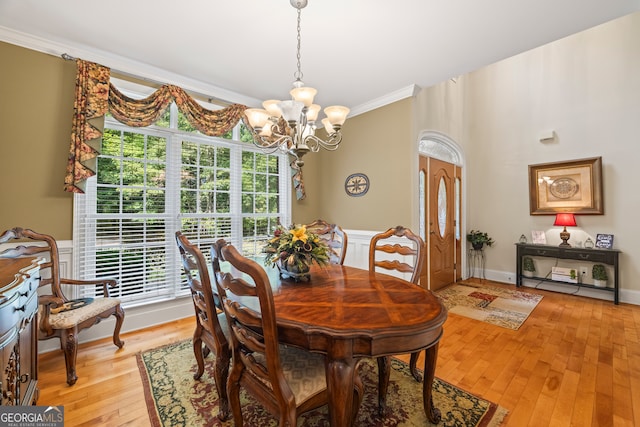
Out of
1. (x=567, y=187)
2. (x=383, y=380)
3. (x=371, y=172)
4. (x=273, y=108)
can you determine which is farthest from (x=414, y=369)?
(x=567, y=187)

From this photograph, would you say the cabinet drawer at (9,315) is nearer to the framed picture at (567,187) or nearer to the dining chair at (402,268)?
the dining chair at (402,268)

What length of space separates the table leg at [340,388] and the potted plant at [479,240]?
184 inches

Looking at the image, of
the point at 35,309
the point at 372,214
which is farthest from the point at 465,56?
the point at 35,309

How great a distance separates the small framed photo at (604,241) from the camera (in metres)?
3.85

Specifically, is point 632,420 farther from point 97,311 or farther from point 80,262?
point 80,262

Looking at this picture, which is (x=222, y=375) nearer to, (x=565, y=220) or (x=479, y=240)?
(x=479, y=240)

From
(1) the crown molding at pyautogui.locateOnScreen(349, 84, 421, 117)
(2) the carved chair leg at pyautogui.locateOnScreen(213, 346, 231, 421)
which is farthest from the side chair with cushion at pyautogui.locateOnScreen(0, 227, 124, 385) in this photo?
(1) the crown molding at pyautogui.locateOnScreen(349, 84, 421, 117)

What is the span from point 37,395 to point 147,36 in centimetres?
283

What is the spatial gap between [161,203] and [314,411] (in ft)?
8.50

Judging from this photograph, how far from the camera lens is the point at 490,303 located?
372 cm

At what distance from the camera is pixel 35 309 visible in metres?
1.72

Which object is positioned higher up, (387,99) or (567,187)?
(387,99)

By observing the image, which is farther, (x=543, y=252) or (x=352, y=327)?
(x=543, y=252)

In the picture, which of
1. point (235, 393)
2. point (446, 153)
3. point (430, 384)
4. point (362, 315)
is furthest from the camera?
point (446, 153)
